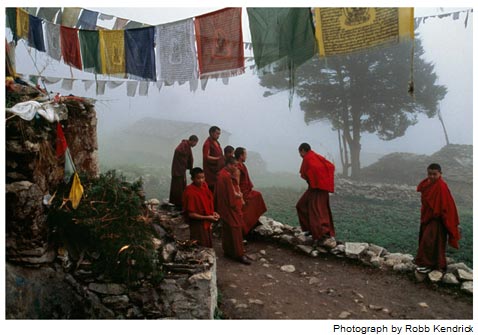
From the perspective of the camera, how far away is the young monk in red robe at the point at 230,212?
5484 mm

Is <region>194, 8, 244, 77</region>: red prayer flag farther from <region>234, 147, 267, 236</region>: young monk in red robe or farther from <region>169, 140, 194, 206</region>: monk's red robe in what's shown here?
<region>169, 140, 194, 206</region>: monk's red robe

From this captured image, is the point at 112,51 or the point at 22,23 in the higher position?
the point at 22,23

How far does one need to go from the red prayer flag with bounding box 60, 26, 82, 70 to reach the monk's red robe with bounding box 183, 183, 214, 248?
393 centimetres

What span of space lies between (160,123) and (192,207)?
25046mm

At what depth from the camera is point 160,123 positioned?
29125mm

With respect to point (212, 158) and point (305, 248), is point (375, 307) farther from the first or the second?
point (212, 158)

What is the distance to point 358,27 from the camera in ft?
15.4

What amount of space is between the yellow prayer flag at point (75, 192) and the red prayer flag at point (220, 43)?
9.44 ft

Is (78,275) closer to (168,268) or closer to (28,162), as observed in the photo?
(168,268)

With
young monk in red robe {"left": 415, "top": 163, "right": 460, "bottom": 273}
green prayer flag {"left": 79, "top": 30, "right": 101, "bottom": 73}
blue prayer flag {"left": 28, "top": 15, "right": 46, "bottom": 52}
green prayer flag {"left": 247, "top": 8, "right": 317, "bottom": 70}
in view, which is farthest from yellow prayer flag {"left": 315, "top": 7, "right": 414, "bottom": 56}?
blue prayer flag {"left": 28, "top": 15, "right": 46, "bottom": 52}

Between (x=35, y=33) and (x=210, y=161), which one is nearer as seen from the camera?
(x=35, y=33)

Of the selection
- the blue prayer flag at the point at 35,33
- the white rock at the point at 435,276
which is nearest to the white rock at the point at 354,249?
the white rock at the point at 435,276

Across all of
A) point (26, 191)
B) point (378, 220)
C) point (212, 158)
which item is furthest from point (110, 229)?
point (378, 220)

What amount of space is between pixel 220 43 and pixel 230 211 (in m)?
2.64
